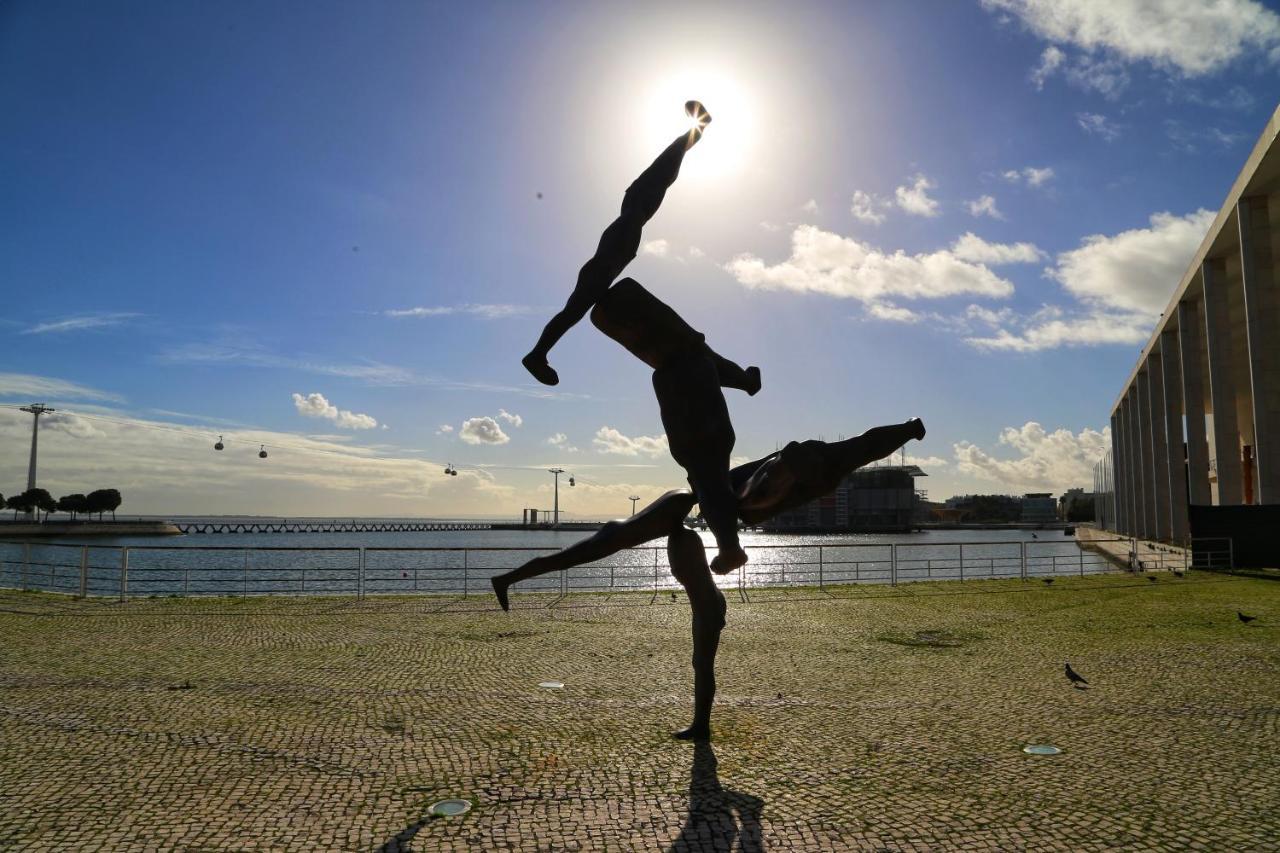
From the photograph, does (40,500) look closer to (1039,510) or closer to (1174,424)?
(1174,424)

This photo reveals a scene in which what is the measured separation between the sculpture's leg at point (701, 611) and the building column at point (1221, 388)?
3036 centimetres

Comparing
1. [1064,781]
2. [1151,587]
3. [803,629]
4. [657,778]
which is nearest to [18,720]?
[657,778]

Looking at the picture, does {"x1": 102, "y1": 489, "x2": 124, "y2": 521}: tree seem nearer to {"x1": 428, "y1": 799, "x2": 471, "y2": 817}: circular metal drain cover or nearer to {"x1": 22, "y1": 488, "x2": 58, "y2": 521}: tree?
{"x1": 22, "y1": 488, "x2": 58, "y2": 521}: tree

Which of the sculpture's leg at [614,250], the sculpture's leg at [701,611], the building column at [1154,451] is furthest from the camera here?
the building column at [1154,451]

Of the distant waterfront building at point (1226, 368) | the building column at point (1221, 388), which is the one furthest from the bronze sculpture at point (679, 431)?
the building column at point (1221, 388)

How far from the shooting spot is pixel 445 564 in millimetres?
82375

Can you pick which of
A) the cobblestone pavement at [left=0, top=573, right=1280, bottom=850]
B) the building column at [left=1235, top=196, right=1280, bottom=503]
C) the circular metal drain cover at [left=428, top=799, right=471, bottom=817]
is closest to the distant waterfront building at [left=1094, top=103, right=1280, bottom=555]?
the building column at [left=1235, top=196, right=1280, bottom=503]

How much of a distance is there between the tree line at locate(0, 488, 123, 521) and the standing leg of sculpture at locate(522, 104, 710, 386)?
10865 centimetres

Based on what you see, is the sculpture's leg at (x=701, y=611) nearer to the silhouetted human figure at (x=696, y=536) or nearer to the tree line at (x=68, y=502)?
the silhouetted human figure at (x=696, y=536)

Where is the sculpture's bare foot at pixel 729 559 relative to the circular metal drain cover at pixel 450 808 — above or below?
above

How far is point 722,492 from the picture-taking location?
18.0 ft

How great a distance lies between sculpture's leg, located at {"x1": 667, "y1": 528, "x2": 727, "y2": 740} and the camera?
19.5ft

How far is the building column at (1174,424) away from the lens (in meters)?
39.8

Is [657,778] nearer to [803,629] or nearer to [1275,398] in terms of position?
[803,629]
